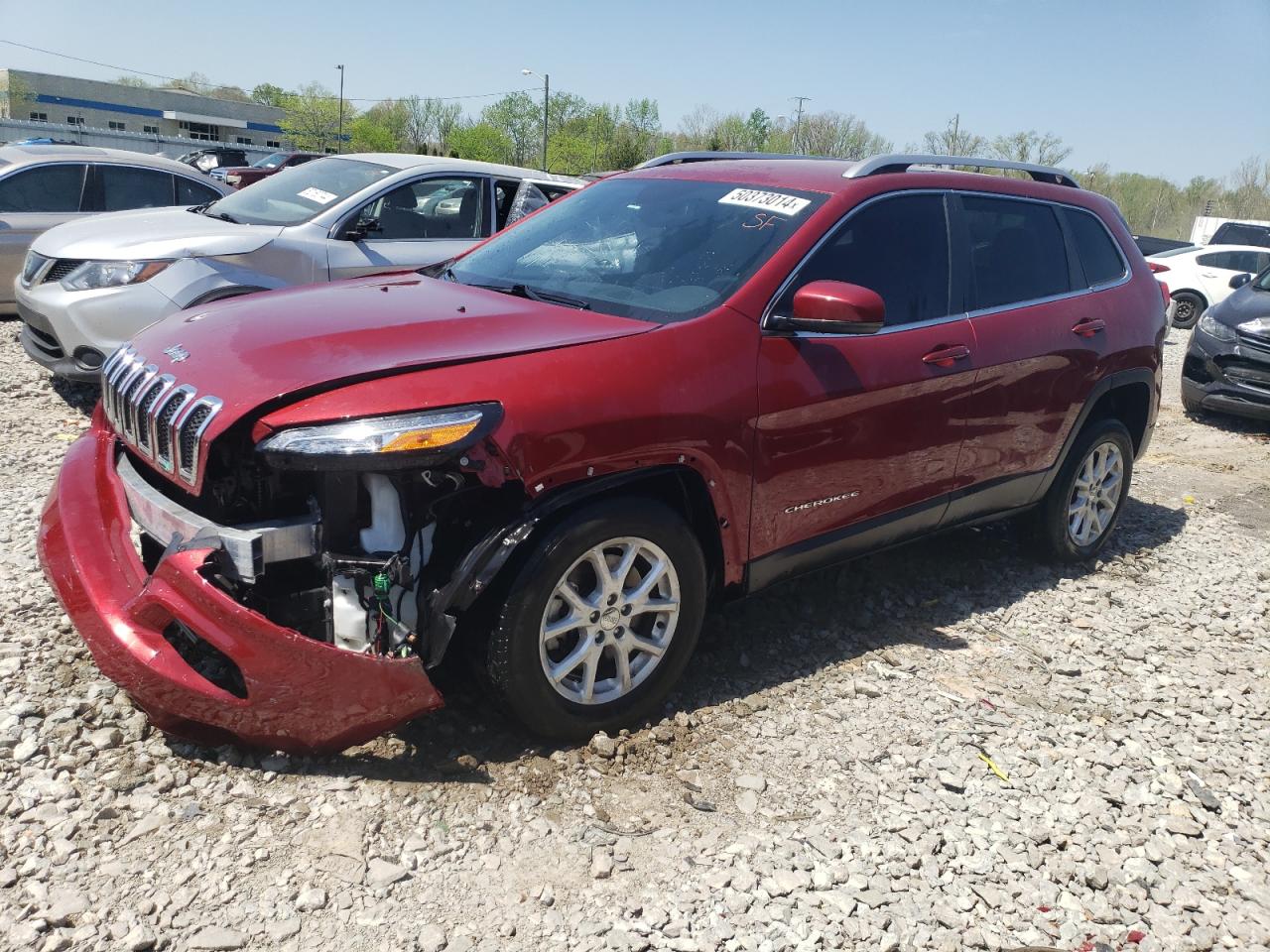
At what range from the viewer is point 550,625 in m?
3.02

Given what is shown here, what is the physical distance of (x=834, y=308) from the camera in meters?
3.32

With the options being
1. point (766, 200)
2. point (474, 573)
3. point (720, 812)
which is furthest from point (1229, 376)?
point (474, 573)

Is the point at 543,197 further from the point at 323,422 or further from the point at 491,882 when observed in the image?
the point at 491,882

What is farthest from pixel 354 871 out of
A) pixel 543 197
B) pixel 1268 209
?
pixel 1268 209

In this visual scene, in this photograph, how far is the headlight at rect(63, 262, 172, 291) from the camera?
6.30m

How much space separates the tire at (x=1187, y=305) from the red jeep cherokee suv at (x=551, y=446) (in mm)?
14375

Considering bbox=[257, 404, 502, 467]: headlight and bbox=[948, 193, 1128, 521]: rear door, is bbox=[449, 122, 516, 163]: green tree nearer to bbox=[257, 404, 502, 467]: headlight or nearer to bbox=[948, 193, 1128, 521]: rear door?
bbox=[948, 193, 1128, 521]: rear door

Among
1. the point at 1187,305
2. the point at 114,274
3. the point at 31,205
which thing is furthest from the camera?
the point at 1187,305

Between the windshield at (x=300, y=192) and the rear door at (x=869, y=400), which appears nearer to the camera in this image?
the rear door at (x=869, y=400)

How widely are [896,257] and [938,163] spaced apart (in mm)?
675

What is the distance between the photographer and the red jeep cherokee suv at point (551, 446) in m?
2.70

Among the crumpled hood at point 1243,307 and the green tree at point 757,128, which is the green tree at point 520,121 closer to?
the green tree at point 757,128

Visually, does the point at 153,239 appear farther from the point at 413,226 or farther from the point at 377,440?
the point at 377,440

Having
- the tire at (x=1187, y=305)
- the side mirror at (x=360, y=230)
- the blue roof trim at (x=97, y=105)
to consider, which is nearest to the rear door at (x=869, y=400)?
the side mirror at (x=360, y=230)
